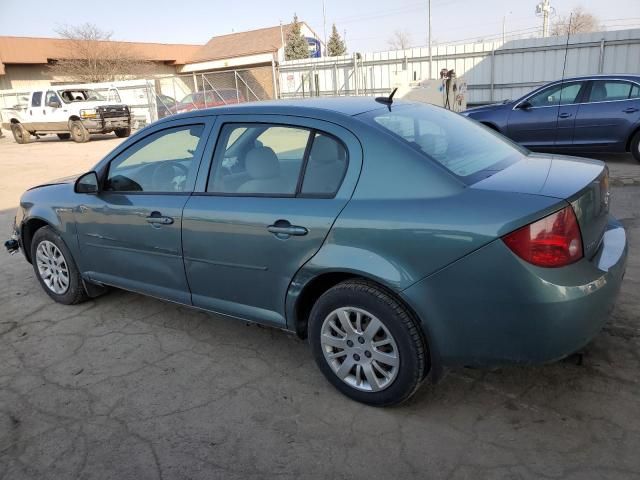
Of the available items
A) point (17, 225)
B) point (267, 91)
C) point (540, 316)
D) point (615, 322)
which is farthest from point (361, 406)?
point (267, 91)

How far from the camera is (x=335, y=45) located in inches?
2271

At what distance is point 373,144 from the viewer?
8.72 ft

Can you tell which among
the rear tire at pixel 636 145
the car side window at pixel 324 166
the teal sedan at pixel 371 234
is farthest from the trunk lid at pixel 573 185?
the rear tire at pixel 636 145

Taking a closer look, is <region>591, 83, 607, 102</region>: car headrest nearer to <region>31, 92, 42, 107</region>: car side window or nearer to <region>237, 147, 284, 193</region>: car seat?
<region>237, 147, 284, 193</region>: car seat

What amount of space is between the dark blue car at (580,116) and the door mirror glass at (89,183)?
771cm

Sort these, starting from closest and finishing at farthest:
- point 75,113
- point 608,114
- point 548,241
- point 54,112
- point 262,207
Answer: point 548,241 < point 262,207 < point 608,114 < point 75,113 < point 54,112

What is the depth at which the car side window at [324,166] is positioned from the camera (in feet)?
9.02

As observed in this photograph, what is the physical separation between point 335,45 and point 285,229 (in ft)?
193

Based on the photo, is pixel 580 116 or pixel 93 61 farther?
pixel 93 61

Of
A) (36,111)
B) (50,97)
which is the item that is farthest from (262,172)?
(36,111)

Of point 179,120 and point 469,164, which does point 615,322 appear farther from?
point 179,120

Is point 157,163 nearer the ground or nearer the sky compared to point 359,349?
nearer the sky

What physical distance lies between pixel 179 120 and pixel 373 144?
1.49 m

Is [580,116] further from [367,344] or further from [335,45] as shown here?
[335,45]
